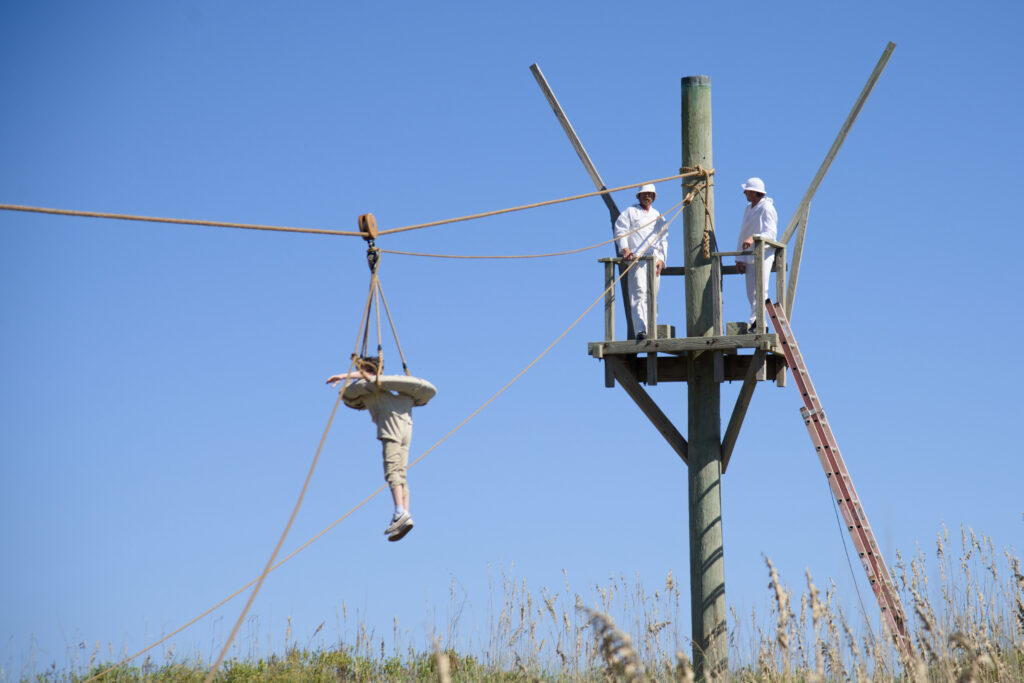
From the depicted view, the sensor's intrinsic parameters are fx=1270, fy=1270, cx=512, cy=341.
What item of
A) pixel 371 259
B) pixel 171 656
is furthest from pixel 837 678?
pixel 171 656

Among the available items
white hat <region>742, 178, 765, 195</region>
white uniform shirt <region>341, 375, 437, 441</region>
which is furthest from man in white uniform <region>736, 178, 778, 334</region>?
white uniform shirt <region>341, 375, 437, 441</region>

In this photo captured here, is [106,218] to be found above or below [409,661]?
above

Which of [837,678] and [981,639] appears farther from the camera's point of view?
[981,639]

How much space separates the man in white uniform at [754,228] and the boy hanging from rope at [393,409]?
13.3 ft

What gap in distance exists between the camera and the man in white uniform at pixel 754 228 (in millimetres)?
11766

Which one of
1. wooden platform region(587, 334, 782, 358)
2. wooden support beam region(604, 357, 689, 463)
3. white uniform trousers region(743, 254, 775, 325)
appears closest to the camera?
wooden platform region(587, 334, 782, 358)

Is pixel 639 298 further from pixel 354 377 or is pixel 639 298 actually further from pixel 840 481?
pixel 354 377

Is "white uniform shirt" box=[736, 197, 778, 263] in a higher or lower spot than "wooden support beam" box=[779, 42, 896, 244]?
lower

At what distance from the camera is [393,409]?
867 cm

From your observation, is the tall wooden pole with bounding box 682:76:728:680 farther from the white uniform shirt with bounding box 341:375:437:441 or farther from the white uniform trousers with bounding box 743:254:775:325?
the white uniform shirt with bounding box 341:375:437:441

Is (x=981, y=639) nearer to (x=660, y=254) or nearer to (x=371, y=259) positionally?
(x=660, y=254)

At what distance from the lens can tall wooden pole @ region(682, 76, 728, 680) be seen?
11805 millimetres

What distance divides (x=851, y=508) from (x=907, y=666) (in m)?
2.46

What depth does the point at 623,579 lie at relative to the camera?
36.3 ft
